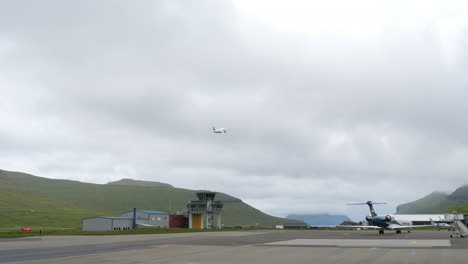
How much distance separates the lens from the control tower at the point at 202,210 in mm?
153375

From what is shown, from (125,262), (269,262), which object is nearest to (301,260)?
(269,262)

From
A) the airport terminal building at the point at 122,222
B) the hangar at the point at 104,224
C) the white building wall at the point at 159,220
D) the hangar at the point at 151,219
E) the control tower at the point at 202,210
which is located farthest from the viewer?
the control tower at the point at 202,210

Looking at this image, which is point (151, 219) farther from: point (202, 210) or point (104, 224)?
point (104, 224)

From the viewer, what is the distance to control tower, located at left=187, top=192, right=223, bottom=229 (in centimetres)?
15338

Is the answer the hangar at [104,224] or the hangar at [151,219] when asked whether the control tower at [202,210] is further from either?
the hangar at [104,224]

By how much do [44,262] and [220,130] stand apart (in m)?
76.3

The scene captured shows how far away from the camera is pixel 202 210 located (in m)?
154

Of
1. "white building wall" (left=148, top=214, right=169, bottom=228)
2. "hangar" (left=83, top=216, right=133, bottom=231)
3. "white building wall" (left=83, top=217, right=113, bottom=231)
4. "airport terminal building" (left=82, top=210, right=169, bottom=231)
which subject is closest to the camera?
"white building wall" (left=83, top=217, right=113, bottom=231)

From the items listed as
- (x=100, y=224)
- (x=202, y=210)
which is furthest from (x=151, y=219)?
(x=100, y=224)

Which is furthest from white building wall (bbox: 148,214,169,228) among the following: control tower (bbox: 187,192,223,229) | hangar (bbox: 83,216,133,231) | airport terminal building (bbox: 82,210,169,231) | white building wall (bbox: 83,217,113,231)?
white building wall (bbox: 83,217,113,231)

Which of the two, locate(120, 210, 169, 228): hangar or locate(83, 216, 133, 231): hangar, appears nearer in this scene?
locate(83, 216, 133, 231): hangar

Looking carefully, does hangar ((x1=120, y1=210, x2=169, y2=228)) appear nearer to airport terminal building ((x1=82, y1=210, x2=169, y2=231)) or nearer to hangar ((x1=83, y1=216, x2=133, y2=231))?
airport terminal building ((x1=82, y1=210, x2=169, y2=231))

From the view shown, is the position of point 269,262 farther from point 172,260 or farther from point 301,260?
point 172,260

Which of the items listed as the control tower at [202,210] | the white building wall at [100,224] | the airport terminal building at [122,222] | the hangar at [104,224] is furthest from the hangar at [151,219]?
the white building wall at [100,224]
